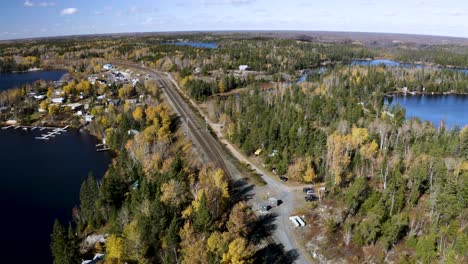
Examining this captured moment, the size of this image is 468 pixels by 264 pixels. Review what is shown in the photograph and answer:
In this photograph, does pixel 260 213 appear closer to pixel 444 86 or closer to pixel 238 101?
pixel 238 101

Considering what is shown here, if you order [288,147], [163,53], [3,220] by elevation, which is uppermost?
[163,53]

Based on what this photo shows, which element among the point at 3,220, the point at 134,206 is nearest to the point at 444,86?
the point at 134,206


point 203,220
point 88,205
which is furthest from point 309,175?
point 88,205

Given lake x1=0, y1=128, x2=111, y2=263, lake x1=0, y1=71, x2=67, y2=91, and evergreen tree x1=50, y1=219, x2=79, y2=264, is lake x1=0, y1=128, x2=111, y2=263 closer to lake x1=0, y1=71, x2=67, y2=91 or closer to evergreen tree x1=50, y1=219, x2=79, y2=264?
evergreen tree x1=50, y1=219, x2=79, y2=264

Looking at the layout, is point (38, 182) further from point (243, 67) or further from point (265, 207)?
point (243, 67)

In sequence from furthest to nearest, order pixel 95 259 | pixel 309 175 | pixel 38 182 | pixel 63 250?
pixel 38 182, pixel 309 175, pixel 95 259, pixel 63 250
